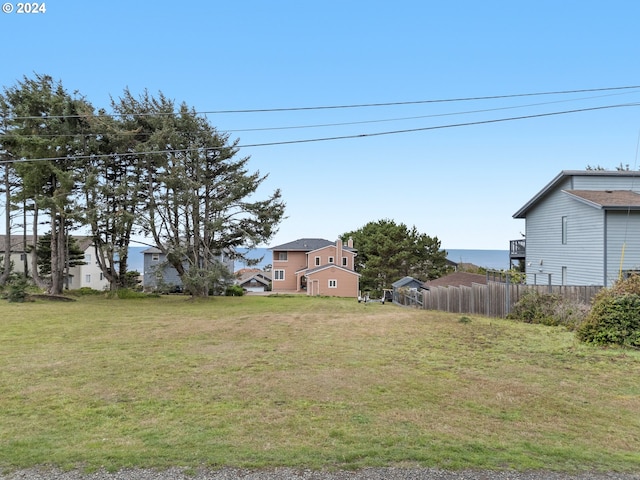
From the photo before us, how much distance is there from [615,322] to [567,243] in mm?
12006

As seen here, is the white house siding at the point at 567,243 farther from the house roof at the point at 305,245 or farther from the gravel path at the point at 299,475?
the house roof at the point at 305,245

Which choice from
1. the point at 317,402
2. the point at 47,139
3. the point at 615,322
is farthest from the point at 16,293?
the point at 615,322

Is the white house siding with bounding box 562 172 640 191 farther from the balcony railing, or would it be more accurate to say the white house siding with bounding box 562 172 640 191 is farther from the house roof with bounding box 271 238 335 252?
the house roof with bounding box 271 238 335 252

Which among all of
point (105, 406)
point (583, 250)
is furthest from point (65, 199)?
point (583, 250)

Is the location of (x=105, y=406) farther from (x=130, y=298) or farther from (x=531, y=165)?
(x=531, y=165)

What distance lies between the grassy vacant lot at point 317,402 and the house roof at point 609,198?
990 cm

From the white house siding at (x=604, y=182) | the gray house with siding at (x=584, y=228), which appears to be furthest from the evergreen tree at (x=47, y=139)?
the white house siding at (x=604, y=182)

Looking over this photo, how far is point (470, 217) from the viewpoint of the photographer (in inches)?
1430

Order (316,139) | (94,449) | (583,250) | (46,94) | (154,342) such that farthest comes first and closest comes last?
(46,94), (583,250), (316,139), (154,342), (94,449)

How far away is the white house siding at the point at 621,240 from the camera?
57.1 feet

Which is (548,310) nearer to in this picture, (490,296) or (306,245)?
(490,296)

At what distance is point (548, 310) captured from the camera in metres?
14.1

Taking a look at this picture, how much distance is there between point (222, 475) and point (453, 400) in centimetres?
334

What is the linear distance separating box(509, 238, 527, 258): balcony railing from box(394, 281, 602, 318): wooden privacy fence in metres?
8.87
